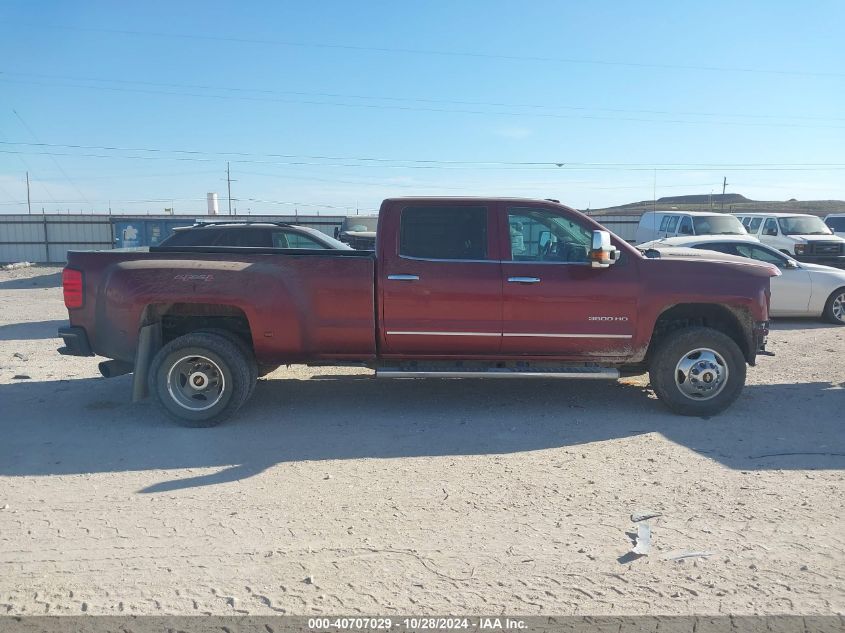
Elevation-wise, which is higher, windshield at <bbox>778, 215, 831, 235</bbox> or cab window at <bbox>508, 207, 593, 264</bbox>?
windshield at <bbox>778, 215, 831, 235</bbox>

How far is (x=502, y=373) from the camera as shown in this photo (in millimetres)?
6465

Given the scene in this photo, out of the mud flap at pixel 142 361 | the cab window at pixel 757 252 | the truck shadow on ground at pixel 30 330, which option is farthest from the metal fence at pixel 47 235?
the mud flap at pixel 142 361

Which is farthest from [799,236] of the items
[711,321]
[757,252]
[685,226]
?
[711,321]

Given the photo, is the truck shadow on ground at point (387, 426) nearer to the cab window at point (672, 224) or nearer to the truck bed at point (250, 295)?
the truck bed at point (250, 295)

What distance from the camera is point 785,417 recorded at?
6.64m

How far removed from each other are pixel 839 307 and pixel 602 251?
8.08 metres

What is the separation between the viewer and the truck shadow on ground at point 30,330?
1136 centimetres

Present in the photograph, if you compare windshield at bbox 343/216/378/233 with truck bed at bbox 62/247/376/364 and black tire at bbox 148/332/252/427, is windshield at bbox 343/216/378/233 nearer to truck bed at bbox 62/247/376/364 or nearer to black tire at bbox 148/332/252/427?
truck bed at bbox 62/247/376/364

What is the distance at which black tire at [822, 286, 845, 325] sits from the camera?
1206 centimetres

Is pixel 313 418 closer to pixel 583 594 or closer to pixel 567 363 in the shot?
pixel 567 363

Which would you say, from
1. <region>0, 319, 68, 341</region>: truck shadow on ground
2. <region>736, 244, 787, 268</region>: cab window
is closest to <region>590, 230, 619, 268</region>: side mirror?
<region>736, 244, 787, 268</region>: cab window

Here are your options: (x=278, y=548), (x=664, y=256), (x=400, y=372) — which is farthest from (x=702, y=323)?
(x=278, y=548)

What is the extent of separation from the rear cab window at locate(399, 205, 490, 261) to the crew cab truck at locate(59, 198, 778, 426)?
1 cm

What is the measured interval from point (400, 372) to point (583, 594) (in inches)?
126
